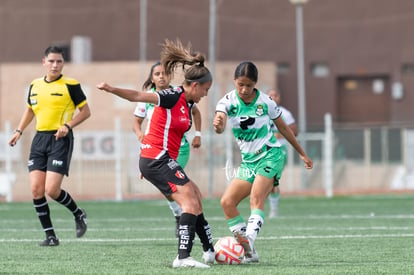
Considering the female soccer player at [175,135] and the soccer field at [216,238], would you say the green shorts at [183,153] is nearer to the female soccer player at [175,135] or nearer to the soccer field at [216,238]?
the soccer field at [216,238]

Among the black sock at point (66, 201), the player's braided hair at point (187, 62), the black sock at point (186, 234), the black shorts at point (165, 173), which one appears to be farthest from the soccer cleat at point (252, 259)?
the black sock at point (66, 201)

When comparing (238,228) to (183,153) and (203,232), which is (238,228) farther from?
(183,153)

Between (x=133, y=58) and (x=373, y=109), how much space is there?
10.2 meters

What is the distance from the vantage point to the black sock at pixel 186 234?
8.57 metres

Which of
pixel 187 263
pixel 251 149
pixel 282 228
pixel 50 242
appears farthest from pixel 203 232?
pixel 282 228

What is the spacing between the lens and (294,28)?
40281 millimetres

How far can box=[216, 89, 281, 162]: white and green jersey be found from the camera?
9.55 m

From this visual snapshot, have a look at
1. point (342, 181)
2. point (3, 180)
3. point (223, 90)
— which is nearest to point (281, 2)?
point (223, 90)

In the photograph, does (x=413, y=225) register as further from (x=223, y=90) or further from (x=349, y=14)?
(x=349, y=14)

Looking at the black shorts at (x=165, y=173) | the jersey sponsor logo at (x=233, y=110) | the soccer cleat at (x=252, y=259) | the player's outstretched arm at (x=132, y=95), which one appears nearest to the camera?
the player's outstretched arm at (x=132, y=95)

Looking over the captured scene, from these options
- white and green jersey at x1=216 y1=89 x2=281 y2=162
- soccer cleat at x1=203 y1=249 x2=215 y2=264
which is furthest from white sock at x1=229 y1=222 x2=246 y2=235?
white and green jersey at x1=216 y1=89 x2=281 y2=162

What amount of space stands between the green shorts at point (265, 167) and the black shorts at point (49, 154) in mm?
2442

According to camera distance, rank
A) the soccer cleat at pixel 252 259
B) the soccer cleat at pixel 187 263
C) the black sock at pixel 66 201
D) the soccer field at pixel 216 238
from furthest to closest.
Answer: the black sock at pixel 66 201
the soccer cleat at pixel 252 259
the soccer field at pixel 216 238
the soccer cleat at pixel 187 263

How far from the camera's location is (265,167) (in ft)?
32.1
